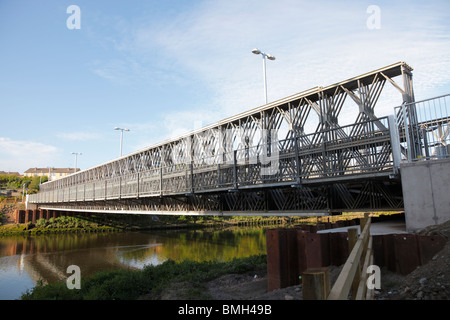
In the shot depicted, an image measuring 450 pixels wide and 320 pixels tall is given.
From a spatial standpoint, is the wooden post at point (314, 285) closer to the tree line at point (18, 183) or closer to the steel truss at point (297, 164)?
the steel truss at point (297, 164)

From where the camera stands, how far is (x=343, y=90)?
57.1 ft

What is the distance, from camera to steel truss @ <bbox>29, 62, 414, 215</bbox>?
12.5m

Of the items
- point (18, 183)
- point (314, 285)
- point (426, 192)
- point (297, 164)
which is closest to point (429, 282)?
point (426, 192)

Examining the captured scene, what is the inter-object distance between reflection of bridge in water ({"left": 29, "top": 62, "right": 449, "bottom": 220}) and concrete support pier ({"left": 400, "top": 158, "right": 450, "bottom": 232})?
1.27 m

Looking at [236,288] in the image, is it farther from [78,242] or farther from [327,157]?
[78,242]

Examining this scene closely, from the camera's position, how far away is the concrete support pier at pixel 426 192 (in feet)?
26.1

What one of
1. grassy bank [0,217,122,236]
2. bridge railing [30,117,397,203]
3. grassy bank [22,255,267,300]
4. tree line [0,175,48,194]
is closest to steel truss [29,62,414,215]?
bridge railing [30,117,397,203]

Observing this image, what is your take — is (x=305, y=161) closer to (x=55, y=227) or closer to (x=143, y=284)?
(x=143, y=284)

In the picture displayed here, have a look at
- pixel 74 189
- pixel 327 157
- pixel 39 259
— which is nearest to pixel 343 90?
pixel 327 157

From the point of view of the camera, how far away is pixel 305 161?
569 inches

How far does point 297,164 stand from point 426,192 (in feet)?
20.2

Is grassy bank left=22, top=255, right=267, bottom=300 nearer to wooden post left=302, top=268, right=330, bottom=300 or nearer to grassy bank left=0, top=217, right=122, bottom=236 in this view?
wooden post left=302, top=268, right=330, bottom=300

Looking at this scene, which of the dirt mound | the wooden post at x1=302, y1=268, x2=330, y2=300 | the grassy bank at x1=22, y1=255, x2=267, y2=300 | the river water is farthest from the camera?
the river water

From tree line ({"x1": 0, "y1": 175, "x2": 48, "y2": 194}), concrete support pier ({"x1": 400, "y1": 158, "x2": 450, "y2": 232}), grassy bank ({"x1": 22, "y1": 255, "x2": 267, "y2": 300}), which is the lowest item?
grassy bank ({"x1": 22, "y1": 255, "x2": 267, "y2": 300})
